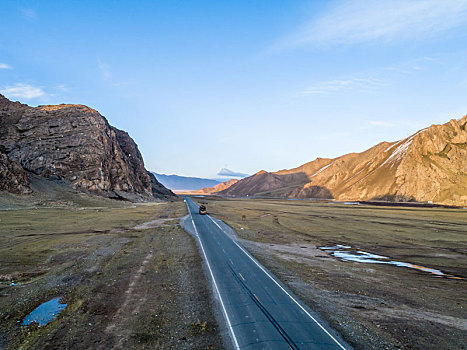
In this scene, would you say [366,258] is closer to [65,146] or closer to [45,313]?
[45,313]

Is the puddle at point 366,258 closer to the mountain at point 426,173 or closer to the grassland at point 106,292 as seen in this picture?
the grassland at point 106,292

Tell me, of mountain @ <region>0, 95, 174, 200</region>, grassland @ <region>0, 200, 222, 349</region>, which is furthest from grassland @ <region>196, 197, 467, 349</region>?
mountain @ <region>0, 95, 174, 200</region>

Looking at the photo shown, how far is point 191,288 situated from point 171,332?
538cm

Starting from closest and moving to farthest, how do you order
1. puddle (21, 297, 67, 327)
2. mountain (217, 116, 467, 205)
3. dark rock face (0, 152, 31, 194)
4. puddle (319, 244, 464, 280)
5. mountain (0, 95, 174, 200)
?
puddle (21, 297, 67, 327)
puddle (319, 244, 464, 280)
dark rock face (0, 152, 31, 194)
mountain (0, 95, 174, 200)
mountain (217, 116, 467, 205)

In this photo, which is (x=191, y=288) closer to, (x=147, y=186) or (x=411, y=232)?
(x=411, y=232)

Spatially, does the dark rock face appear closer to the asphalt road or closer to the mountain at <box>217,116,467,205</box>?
the asphalt road

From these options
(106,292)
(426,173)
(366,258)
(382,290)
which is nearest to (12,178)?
(106,292)

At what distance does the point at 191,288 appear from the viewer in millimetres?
16969

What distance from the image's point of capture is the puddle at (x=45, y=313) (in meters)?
12.1

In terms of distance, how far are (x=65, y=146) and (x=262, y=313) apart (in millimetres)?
106112

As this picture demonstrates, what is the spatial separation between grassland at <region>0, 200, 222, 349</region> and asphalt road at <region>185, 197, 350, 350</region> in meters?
1.11

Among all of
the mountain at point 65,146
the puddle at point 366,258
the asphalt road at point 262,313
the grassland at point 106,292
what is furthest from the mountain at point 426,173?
the grassland at point 106,292

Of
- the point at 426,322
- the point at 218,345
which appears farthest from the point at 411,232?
the point at 218,345

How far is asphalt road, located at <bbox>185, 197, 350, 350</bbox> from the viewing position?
1097 centimetres
